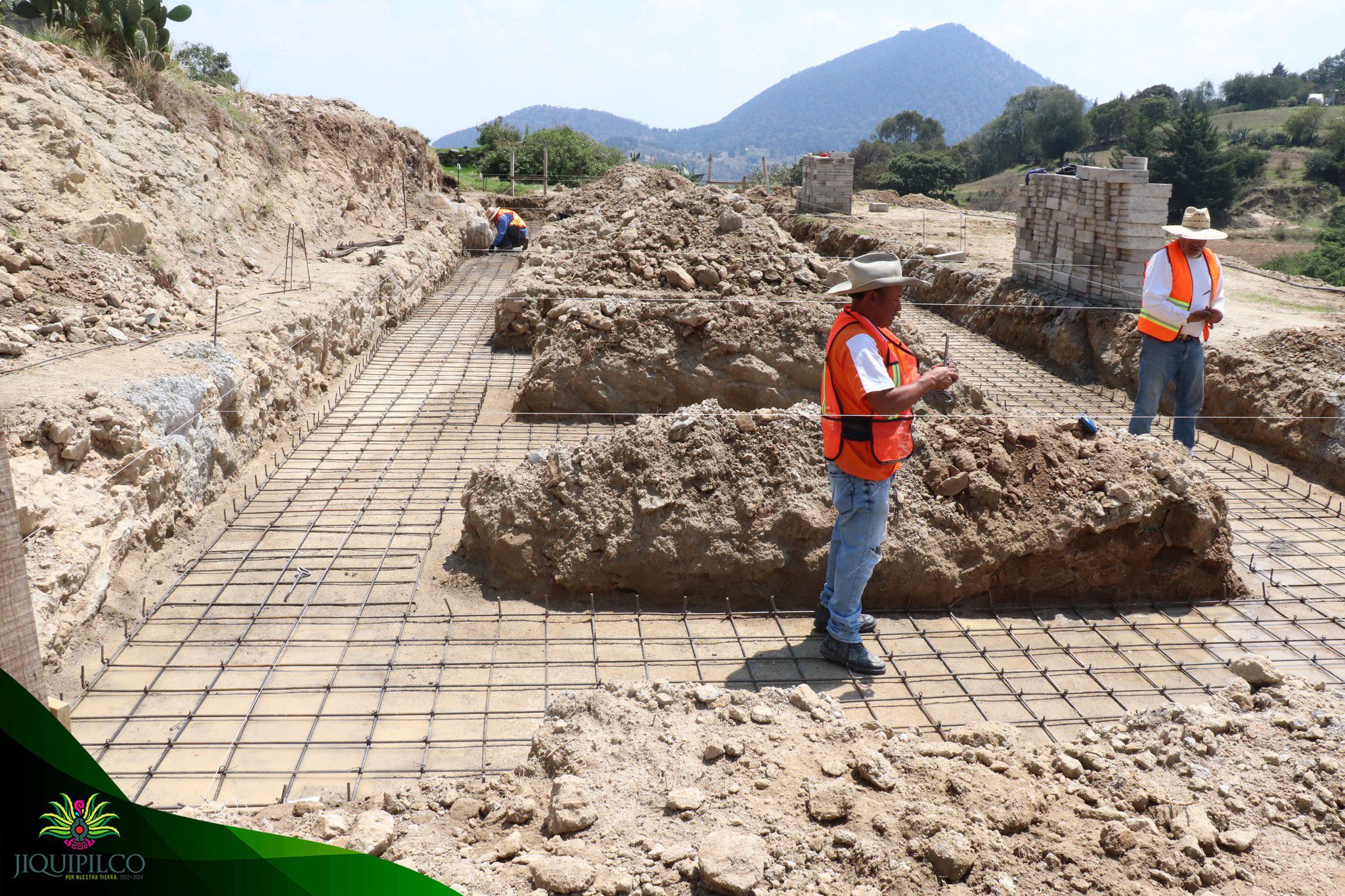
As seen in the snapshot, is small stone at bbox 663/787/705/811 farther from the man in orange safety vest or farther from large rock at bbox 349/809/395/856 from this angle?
the man in orange safety vest

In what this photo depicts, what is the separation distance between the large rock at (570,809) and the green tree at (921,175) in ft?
156

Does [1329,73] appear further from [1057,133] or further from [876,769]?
[876,769]

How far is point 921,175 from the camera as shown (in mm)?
48750

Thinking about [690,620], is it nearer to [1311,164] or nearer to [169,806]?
[169,806]

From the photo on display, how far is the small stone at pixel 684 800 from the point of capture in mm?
2518

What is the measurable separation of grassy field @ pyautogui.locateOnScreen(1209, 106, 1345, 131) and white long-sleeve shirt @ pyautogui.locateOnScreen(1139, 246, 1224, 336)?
177 ft

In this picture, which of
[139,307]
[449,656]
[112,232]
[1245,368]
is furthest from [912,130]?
[449,656]

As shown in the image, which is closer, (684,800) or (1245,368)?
(684,800)

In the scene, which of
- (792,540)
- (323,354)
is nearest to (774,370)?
(792,540)

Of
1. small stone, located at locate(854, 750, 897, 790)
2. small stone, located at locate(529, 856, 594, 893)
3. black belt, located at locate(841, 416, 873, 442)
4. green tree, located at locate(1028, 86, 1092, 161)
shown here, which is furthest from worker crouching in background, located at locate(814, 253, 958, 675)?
green tree, located at locate(1028, 86, 1092, 161)

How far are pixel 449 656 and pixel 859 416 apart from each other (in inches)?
80.6

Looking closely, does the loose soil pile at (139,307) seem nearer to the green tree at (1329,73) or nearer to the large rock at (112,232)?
the large rock at (112,232)

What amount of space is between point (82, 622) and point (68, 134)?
543cm

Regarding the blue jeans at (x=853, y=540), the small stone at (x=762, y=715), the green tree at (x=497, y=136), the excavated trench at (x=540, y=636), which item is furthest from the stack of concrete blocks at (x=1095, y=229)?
the green tree at (x=497, y=136)
